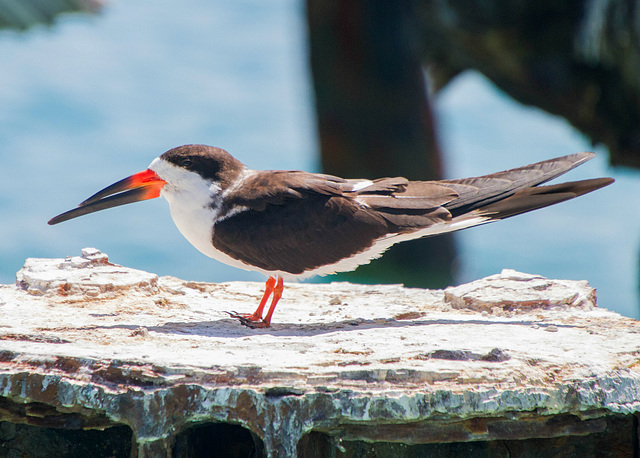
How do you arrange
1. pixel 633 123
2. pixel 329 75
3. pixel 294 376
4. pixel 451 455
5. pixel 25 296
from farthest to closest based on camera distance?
pixel 329 75 → pixel 633 123 → pixel 25 296 → pixel 451 455 → pixel 294 376

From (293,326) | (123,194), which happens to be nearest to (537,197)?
(293,326)

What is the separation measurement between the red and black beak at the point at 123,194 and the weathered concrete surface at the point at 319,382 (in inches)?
32.3

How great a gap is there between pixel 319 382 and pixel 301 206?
4.79ft

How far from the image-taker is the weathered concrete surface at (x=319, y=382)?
10.8ft

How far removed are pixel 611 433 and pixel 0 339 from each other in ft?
11.2

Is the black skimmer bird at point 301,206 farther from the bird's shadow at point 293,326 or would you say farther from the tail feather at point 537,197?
the bird's shadow at point 293,326

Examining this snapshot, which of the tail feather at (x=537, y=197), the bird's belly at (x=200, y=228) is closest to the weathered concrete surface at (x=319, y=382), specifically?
the bird's belly at (x=200, y=228)

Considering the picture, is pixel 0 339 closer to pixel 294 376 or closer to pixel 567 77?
pixel 294 376

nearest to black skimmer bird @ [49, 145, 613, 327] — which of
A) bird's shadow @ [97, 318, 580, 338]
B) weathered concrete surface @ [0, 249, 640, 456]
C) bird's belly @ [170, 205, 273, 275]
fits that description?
bird's belly @ [170, 205, 273, 275]

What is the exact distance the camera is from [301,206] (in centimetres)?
449

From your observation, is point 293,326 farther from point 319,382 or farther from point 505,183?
point 505,183

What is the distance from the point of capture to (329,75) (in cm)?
1102

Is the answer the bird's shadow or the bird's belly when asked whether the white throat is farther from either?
the bird's shadow

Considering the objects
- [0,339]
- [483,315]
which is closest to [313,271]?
[483,315]
